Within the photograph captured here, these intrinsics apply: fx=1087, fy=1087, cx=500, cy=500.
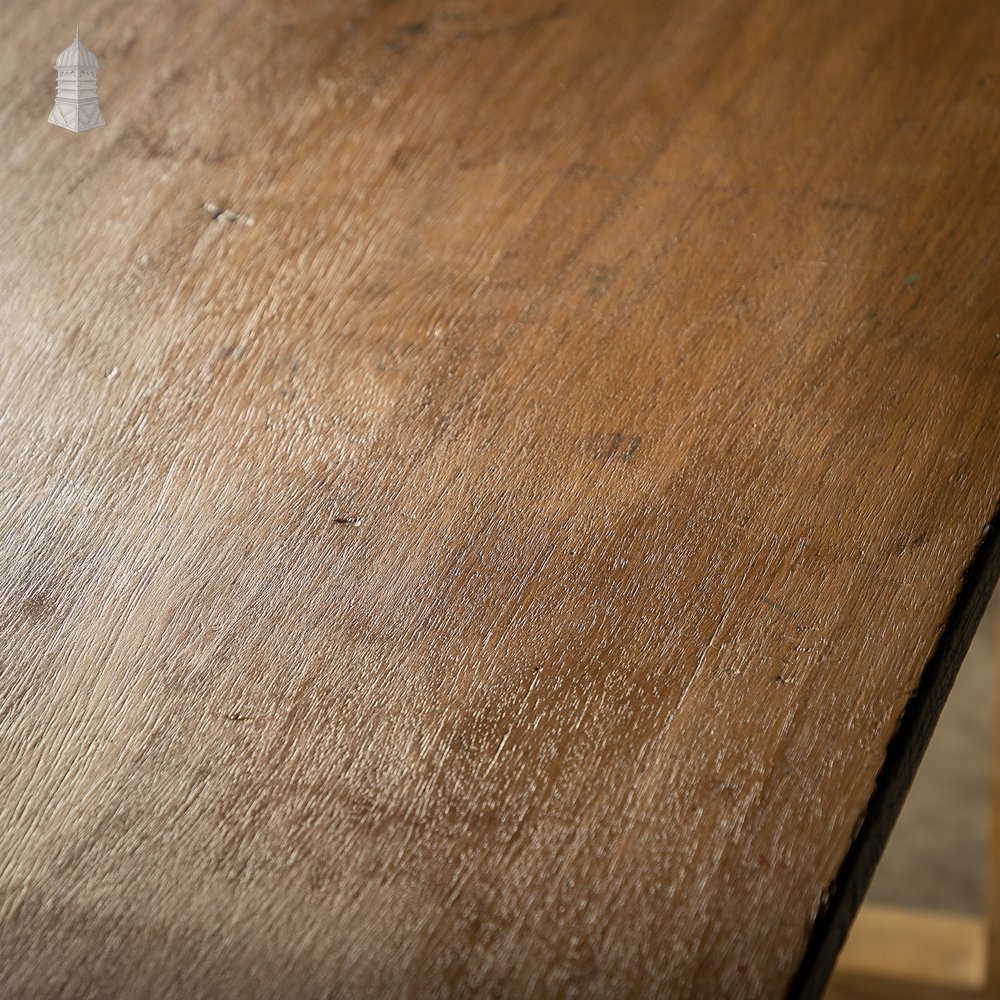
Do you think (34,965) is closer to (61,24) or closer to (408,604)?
(408,604)

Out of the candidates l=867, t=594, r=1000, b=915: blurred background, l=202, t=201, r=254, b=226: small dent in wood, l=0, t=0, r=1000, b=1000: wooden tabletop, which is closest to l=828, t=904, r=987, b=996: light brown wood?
l=867, t=594, r=1000, b=915: blurred background

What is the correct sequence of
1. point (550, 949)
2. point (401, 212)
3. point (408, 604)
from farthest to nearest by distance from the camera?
point (401, 212)
point (408, 604)
point (550, 949)

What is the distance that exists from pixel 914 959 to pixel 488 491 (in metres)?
1.55

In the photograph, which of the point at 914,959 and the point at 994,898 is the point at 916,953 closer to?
the point at 914,959

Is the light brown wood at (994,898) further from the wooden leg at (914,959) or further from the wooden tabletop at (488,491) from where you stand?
the wooden tabletop at (488,491)

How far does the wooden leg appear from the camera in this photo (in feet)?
5.62

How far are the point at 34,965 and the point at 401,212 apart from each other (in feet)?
1.76

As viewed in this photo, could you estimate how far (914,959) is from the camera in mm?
1771

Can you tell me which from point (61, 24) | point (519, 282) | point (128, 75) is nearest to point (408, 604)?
point (519, 282)

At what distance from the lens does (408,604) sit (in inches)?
21.9

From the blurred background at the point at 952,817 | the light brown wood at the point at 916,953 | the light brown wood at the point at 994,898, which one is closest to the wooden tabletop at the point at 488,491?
the light brown wood at the point at 994,898

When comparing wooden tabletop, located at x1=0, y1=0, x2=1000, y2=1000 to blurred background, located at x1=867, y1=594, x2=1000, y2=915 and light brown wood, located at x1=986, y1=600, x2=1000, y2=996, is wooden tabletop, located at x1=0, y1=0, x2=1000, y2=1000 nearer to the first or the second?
light brown wood, located at x1=986, y1=600, x2=1000, y2=996

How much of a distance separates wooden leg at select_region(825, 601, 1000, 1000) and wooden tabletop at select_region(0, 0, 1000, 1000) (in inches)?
46.1

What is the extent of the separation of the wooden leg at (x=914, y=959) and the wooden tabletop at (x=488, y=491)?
3.84 feet
